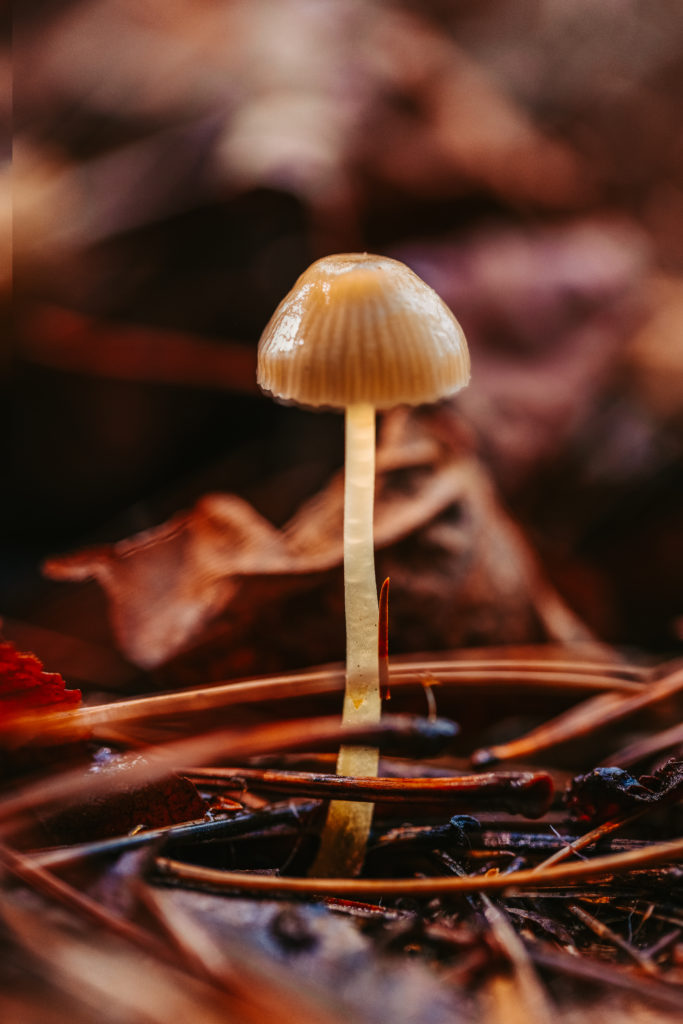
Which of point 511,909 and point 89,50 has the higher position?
point 89,50

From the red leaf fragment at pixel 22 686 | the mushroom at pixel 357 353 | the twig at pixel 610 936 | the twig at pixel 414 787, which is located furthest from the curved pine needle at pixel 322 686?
the twig at pixel 610 936

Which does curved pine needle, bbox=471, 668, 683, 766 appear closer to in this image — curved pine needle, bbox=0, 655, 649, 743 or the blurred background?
curved pine needle, bbox=0, 655, 649, 743

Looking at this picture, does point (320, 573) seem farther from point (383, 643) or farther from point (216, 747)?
point (216, 747)

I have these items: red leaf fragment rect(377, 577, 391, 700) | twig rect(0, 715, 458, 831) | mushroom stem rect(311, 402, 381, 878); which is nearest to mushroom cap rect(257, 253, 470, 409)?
mushroom stem rect(311, 402, 381, 878)

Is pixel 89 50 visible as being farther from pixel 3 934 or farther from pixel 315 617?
pixel 3 934

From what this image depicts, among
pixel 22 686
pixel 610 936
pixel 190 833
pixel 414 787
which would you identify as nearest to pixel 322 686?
pixel 414 787

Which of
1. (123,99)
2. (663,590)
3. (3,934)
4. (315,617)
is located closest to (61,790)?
(3,934)

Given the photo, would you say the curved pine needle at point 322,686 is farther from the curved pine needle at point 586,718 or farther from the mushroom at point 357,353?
the mushroom at point 357,353
